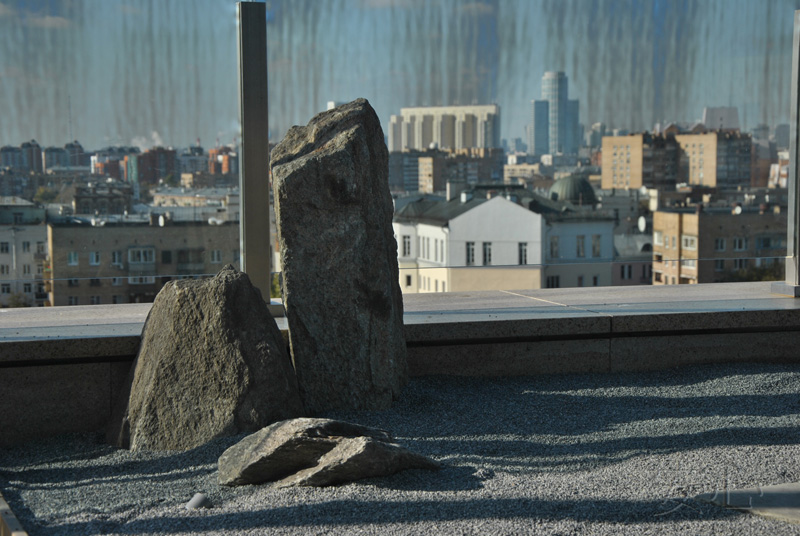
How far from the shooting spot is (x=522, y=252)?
7.35m

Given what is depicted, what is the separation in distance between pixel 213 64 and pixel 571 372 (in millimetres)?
3245

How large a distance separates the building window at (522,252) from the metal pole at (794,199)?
1.89m

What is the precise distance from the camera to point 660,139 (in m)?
8.28

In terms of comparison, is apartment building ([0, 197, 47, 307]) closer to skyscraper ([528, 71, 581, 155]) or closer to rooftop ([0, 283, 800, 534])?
rooftop ([0, 283, 800, 534])

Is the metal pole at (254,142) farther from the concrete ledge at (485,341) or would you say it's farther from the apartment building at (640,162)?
the apartment building at (640,162)

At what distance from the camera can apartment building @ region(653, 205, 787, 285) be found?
297 inches

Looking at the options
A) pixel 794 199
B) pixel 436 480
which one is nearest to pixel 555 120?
pixel 794 199

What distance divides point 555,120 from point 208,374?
4977 mm

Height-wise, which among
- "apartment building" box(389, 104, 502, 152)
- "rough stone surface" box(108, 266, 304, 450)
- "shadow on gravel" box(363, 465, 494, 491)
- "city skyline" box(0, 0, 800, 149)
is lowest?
"shadow on gravel" box(363, 465, 494, 491)

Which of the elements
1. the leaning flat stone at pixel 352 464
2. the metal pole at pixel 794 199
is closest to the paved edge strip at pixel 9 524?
the leaning flat stone at pixel 352 464

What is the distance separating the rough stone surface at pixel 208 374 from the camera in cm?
439

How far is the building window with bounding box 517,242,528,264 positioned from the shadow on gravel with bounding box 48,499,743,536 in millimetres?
4022

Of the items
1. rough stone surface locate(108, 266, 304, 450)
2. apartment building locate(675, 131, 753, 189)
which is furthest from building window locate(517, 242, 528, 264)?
rough stone surface locate(108, 266, 304, 450)

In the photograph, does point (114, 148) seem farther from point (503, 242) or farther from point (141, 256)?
point (503, 242)
